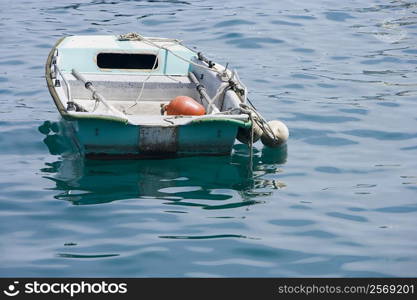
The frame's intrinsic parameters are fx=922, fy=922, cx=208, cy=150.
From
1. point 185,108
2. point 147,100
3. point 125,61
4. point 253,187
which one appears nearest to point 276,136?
point 185,108

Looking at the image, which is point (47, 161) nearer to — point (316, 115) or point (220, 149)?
point (220, 149)

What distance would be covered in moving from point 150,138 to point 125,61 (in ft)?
11.2

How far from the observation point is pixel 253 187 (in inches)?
410

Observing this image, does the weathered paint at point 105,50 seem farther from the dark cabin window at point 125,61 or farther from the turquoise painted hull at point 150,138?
the turquoise painted hull at point 150,138

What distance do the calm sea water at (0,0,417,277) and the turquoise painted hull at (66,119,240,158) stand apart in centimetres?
17

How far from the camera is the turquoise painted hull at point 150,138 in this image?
10.5 m

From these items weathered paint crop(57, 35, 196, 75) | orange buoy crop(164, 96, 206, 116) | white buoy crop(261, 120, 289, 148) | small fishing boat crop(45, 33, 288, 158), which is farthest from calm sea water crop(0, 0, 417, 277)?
weathered paint crop(57, 35, 196, 75)

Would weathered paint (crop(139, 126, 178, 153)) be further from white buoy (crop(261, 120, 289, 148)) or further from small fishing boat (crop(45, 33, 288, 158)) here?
white buoy (crop(261, 120, 289, 148))

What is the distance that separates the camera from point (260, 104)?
13922mm

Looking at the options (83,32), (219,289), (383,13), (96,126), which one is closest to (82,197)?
(96,126)

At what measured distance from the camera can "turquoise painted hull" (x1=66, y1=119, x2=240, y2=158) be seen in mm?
10531

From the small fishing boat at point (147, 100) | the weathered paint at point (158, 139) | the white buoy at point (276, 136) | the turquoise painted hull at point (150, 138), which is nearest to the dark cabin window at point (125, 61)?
the small fishing boat at point (147, 100)

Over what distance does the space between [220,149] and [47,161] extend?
6.94 ft

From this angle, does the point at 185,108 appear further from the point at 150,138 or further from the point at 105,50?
the point at 105,50
